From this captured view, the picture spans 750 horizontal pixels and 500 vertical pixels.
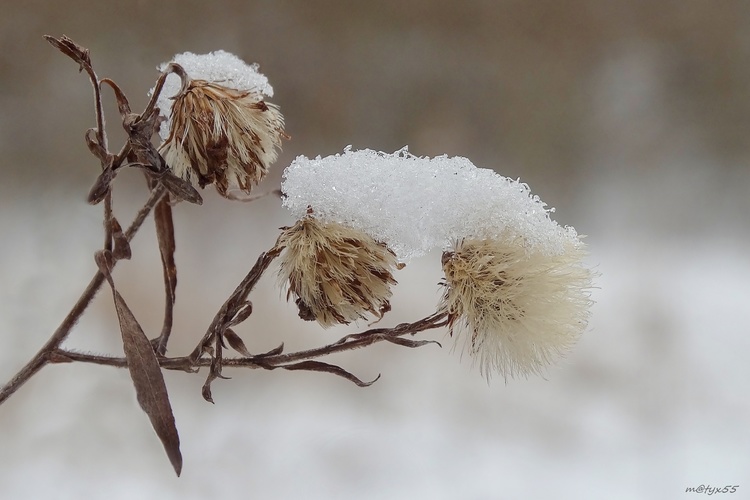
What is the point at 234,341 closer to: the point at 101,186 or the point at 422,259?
the point at 101,186

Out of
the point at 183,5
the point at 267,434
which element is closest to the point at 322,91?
the point at 183,5

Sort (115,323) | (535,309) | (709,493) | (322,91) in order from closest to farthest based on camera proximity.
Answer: (535,309), (709,493), (115,323), (322,91)

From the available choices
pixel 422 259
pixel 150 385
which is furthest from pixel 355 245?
pixel 422 259

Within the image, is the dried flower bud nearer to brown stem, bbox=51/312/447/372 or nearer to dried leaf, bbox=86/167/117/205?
brown stem, bbox=51/312/447/372

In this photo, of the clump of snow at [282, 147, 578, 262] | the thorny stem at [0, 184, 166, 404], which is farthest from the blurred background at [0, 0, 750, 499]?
the clump of snow at [282, 147, 578, 262]

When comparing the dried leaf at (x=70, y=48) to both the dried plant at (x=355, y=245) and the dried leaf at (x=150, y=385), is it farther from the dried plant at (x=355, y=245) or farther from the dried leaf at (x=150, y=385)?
the dried leaf at (x=150, y=385)

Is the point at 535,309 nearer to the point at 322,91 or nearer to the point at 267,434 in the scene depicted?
the point at 267,434

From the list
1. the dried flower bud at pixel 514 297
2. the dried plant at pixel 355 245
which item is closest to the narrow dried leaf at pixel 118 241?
the dried plant at pixel 355 245
